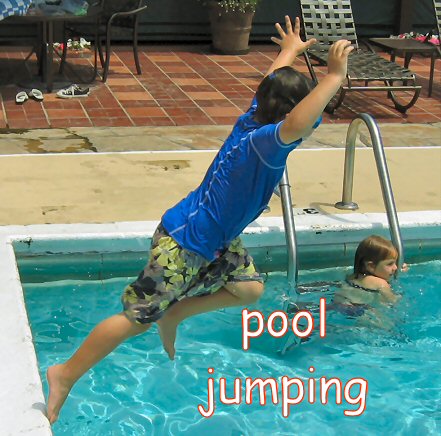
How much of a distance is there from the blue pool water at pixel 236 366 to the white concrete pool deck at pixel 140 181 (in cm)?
42

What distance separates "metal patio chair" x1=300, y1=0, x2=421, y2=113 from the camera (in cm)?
879

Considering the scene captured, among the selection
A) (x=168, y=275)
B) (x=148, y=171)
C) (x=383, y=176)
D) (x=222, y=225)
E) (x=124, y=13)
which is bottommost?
(x=148, y=171)

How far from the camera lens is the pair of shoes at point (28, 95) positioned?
348 inches

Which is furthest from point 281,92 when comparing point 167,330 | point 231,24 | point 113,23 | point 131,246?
point 231,24

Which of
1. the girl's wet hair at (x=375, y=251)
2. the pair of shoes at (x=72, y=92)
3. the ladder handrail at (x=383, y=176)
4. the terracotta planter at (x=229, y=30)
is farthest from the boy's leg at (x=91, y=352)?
the terracotta planter at (x=229, y=30)

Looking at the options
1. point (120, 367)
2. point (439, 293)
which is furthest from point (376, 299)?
point (120, 367)

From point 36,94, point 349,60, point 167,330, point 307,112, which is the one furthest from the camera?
point 349,60

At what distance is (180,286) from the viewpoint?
3.61 metres

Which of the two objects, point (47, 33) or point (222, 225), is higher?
point (222, 225)

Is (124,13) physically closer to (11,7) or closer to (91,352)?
(11,7)

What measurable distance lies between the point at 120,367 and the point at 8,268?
801mm

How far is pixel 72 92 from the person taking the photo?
30.2ft

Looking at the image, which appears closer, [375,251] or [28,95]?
[375,251]

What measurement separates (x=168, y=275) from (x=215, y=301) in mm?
356
